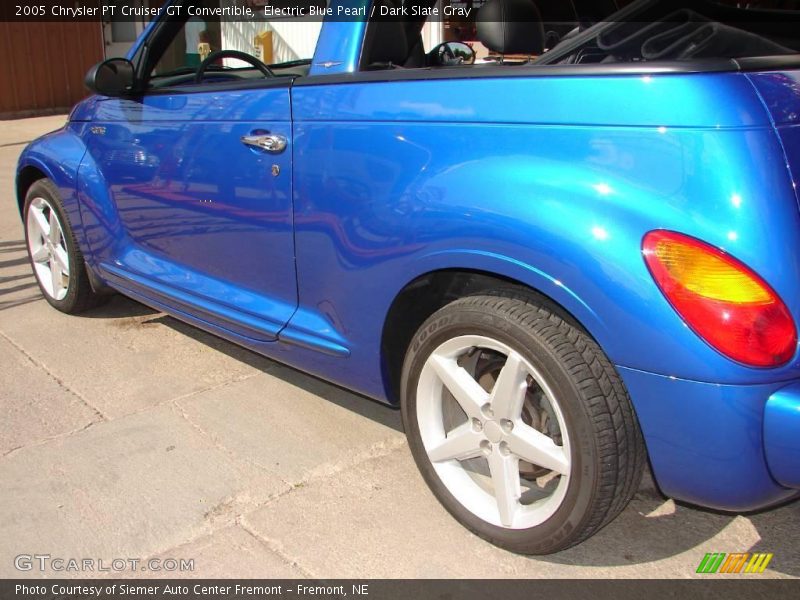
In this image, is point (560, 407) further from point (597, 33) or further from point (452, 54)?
point (452, 54)

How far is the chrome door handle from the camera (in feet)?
9.11

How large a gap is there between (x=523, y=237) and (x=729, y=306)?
1.73ft

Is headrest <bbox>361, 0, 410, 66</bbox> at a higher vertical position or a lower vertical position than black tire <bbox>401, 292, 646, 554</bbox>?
higher

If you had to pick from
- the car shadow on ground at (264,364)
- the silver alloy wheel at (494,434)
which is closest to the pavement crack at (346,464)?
the car shadow on ground at (264,364)

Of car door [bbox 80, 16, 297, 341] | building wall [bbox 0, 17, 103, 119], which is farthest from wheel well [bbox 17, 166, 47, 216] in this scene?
building wall [bbox 0, 17, 103, 119]

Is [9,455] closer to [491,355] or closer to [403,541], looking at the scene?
[403,541]

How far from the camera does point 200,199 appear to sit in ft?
10.5

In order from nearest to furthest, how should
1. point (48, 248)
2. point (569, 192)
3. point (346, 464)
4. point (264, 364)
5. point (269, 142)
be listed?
point (569, 192) < point (269, 142) < point (346, 464) < point (264, 364) < point (48, 248)

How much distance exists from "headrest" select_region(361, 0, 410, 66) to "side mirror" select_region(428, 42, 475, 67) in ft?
1.15

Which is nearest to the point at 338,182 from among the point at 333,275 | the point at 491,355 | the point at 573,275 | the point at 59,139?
the point at 333,275

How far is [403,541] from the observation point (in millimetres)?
2580

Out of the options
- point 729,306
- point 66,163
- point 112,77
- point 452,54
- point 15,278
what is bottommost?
point 15,278

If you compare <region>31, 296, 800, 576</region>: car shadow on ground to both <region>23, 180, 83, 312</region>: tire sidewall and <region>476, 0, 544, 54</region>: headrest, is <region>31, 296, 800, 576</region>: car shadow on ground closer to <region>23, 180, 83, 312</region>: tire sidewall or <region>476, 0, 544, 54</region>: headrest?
<region>476, 0, 544, 54</region>: headrest

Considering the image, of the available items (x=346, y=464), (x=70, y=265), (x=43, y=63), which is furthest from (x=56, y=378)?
(x=43, y=63)
